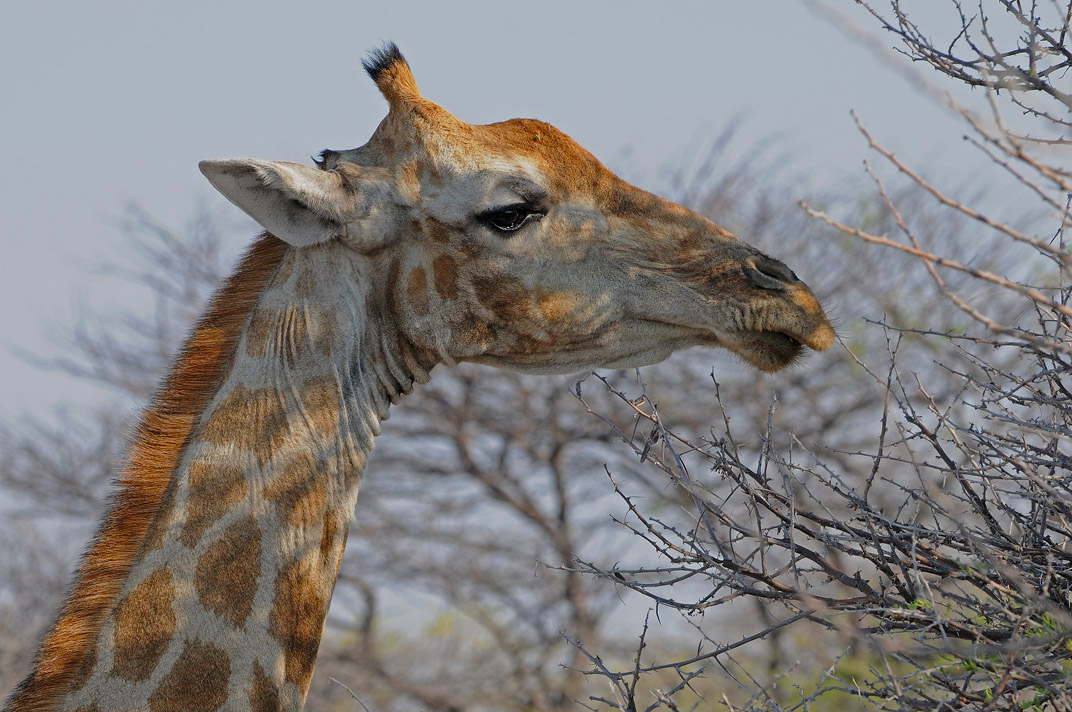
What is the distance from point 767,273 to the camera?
3.43 meters

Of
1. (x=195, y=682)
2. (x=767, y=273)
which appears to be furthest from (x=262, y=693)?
(x=767, y=273)

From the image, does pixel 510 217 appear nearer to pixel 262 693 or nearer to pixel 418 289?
pixel 418 289

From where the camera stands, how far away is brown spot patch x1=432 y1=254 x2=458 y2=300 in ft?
10.8

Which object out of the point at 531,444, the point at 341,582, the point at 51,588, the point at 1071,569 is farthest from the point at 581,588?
the point at 1071,569

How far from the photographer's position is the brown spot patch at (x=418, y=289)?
10.8ft

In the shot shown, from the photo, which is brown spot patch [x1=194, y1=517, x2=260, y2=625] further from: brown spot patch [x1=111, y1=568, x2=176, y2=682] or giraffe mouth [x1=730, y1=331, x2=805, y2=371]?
giraffe mouth [x1=730, y1=331, x2=805, y2=371]

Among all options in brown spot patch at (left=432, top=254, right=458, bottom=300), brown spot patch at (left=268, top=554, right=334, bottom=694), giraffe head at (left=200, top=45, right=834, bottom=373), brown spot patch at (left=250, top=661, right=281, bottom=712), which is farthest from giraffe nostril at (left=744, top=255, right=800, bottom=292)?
brown spot patch at (left=250, top=661, right=281, bottom=712)

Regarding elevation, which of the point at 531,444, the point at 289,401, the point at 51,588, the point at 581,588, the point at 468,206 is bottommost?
the point at 289,401

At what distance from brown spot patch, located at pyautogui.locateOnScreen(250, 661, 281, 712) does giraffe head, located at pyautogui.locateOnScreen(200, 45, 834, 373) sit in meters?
1.00

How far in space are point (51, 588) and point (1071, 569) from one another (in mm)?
11536

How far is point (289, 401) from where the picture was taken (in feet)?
10.1

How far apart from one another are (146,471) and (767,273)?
183 cm

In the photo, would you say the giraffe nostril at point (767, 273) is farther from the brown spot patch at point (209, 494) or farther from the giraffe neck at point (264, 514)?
the brown spot patch at point (209, 494)

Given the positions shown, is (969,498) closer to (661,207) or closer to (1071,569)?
(1071,569)
